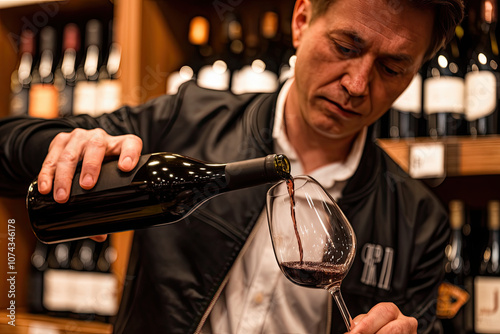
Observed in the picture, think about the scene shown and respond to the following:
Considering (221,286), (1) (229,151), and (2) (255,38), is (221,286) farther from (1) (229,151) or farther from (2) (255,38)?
(2) (255,38)

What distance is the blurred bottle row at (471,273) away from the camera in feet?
3.73

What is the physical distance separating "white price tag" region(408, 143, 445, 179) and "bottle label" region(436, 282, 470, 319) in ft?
1.33

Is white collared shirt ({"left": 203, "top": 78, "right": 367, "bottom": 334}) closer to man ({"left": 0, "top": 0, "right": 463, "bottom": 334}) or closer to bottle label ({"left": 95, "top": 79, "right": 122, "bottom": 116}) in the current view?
man ({"left": 0, "top": 0, "right": 463, "bottom": 334})

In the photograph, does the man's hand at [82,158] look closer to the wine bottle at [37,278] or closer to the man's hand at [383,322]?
the man's hand at [383,322]

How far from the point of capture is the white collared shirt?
0.80 meters

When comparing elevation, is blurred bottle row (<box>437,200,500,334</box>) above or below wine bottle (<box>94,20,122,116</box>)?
below

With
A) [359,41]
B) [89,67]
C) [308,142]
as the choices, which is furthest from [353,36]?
[89,67]

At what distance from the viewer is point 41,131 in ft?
2.54

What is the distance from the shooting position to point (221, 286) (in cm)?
80

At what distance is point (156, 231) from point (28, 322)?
80cm

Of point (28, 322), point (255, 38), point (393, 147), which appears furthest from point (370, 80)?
point (28, 322)

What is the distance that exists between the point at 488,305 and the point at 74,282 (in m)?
1.00

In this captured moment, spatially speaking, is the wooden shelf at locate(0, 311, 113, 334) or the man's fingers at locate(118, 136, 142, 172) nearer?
the man's fingers at locate(118, 136, 142, 172)

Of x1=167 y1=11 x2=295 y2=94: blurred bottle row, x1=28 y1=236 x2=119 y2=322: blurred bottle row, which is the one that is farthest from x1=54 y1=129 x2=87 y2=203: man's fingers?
x1=167 y1=11 x2=295 y2=94: blurred bottle row
